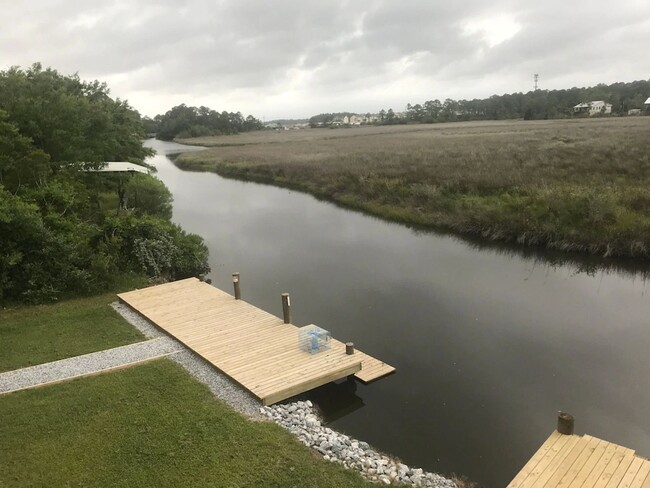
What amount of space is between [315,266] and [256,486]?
13.2 m

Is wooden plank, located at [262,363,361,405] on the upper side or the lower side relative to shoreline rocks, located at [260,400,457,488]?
upper

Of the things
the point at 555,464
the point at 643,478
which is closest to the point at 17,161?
the point at 555,464

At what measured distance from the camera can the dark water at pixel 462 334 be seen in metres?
9.37

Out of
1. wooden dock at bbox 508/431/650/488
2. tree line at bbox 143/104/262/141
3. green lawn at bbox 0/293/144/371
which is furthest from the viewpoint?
tree line at bbox 143/104/262/141

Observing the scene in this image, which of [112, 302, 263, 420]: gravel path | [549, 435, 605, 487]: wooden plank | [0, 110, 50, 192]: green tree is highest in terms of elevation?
[0, 110, 50, 192]: green tree

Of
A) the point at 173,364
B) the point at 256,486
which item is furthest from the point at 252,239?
the point at 256,486

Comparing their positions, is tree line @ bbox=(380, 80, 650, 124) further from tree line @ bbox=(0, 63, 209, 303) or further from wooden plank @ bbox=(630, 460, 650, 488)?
wooden plank @ bbox=(630, 460, 650, 488)

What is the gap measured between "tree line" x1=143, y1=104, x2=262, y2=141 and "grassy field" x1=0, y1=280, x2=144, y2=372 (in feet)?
390

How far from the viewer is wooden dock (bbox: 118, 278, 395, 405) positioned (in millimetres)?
10070

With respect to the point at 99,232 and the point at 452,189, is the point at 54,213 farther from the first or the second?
the point at 452,189

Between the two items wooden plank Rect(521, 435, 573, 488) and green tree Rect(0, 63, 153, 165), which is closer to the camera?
wooden plank Rect(521, 435, 573, 488)

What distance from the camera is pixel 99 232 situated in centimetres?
1720

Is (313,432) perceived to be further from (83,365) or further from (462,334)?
(462,334)

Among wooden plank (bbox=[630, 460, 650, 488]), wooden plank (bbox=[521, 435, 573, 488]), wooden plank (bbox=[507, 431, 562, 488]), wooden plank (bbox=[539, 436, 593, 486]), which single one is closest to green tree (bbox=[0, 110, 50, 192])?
wooden plank (bbox=[507, 431, 562, 488])
